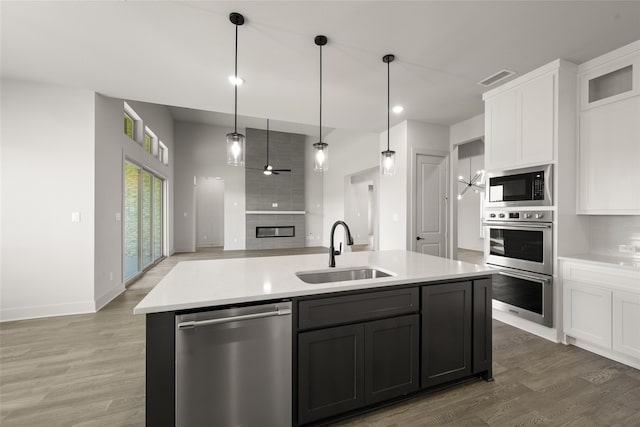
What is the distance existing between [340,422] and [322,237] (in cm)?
814

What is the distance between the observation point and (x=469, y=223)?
8656mm

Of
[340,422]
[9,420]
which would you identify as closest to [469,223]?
[340,422]

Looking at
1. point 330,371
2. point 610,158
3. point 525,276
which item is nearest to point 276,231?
point 525,276

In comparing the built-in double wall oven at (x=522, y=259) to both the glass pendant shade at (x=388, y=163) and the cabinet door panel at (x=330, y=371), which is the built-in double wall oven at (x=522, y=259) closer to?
the glass pendant shade at (x=388, y=163)

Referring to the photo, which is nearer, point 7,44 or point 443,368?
point 443,368

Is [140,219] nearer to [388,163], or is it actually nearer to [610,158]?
[388,163]

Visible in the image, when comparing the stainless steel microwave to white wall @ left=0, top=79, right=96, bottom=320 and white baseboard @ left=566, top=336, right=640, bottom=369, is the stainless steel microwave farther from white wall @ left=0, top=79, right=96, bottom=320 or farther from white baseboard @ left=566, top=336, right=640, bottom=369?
white wall @ left=0, top=79, right=96, bottom=320

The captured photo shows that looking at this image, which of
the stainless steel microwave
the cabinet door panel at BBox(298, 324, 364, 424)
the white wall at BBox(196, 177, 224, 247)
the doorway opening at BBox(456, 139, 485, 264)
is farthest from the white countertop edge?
the white wall at BBox(196, 177, 224, 247)

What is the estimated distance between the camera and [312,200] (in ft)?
32.1

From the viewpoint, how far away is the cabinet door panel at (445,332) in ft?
6.07

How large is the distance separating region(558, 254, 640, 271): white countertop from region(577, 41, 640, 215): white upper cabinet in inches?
17.1

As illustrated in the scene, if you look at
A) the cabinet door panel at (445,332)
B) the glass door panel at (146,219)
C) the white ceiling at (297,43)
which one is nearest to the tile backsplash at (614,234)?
the white ceiling at (297,43)

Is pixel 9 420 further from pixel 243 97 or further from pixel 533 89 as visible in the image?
pixel 533 89

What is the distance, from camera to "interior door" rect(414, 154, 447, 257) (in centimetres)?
457
